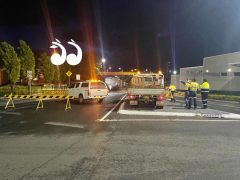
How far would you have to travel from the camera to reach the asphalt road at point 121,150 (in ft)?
25.6

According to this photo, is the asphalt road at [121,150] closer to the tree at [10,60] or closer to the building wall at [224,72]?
the tree at [10,60]

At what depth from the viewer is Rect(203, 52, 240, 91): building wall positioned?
4994cm

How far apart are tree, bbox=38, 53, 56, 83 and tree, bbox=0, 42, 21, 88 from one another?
37.5ft

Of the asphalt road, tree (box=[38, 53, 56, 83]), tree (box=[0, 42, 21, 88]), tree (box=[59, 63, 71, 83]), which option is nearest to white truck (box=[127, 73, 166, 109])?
the asphalt road

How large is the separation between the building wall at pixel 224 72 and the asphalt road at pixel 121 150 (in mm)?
34167

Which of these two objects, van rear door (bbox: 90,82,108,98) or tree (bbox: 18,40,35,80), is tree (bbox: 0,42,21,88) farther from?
van rear door (bbox: 90,82,108,98)

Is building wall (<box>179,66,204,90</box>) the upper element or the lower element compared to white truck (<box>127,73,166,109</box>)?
upper

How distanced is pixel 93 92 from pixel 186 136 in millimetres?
19898

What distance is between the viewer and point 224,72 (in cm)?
5419

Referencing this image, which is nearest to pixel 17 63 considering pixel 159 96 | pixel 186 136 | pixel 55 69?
pixel 55 69

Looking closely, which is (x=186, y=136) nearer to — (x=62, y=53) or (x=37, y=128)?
(x=37, y=128)

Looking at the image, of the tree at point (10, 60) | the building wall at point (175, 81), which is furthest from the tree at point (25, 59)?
the building wall at point (175, 81)

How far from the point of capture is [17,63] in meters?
46.9

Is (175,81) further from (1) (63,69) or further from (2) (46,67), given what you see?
(2) (46,67)
